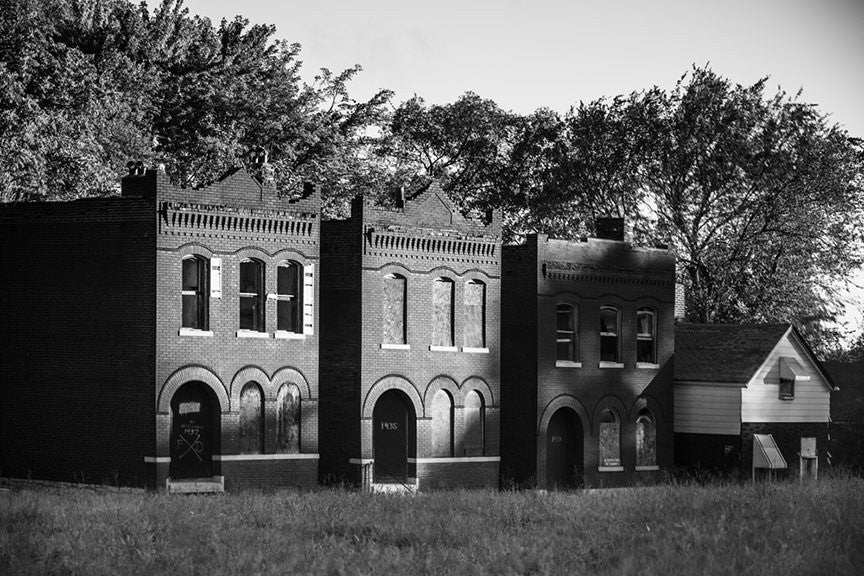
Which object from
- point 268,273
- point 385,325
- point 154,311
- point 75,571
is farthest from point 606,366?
point 75,571

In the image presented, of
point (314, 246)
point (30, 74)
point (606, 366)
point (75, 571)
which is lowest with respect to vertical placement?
point (75, 571)

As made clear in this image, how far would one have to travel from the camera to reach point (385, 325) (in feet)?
151

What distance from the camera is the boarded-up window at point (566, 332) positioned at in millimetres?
50656

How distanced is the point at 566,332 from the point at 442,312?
494cm

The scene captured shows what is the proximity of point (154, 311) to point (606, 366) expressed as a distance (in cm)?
1610

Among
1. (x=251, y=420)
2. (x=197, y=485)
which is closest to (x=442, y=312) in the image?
(x=251, y=420)

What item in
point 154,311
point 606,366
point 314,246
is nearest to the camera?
point 154,311

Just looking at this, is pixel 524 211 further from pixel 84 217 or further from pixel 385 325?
pixel 84 217

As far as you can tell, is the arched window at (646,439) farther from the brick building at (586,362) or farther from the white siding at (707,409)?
the white siding at (707,409)

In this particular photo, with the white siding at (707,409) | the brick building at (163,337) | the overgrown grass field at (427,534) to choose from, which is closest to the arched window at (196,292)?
the brick building at (163,337)

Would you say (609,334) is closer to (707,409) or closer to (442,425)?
(707,409)

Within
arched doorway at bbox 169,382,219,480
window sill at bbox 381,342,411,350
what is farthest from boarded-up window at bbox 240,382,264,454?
window sill at bbox 381,342,411,350

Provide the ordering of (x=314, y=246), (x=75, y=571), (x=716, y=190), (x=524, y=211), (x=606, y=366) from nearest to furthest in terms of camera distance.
→ 1. (x=75, y=571)
2. (x=314, y=246)
3. (x=606, y=366)
4. (x=716, y=190)
5. (x=524, y=211)

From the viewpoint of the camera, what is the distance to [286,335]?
44375 millimetres
